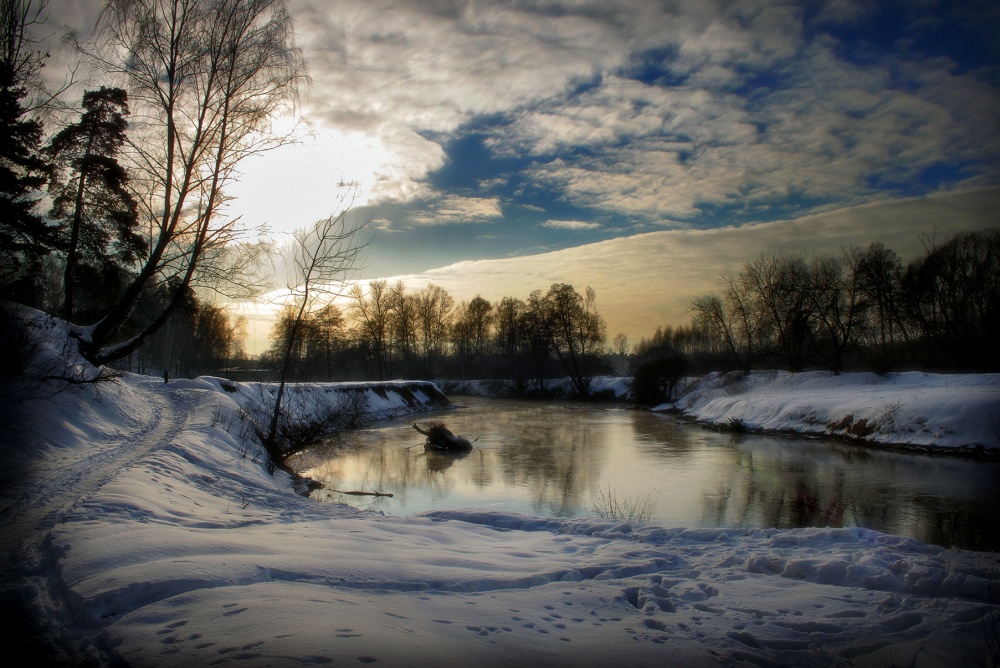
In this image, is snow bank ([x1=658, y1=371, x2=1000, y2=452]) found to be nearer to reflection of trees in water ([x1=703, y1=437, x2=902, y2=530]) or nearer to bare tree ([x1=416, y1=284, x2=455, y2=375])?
reflection of trees in water ([x1=703, y1=437, x2=902, y2=530])

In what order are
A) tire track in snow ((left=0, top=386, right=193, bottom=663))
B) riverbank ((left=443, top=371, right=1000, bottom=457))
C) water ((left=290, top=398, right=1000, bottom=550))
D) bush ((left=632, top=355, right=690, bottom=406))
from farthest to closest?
1. bush ((left=632, top=355, right=690, bottom=406))
2. riverbank ((left=443, top=371, right=1000, bottom=457))
3. water ((left=290, top=398, right=1000, bottom=550))
4. tire track in snow ((left=0, top=386, right=193, bottom=663))

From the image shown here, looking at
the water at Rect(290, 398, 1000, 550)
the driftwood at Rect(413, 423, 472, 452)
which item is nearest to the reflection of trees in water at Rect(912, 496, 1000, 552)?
the water at Rect(290, 398, 1000, 550)

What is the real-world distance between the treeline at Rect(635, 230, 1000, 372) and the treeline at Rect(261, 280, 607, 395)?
13010mm

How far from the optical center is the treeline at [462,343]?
50.9m

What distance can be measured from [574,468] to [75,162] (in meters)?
16.4

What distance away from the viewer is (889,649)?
349 centimetres

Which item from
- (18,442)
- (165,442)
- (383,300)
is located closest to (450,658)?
(18,442)

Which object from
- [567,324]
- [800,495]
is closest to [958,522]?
[800,495]

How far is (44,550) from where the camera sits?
4062 millimetres

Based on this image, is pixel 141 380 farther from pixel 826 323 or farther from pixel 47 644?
pixel 826 323

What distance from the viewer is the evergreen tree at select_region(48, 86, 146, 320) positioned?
11828 millimetres

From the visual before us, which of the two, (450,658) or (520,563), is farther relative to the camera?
(520,563)

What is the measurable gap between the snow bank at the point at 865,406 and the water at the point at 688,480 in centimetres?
123

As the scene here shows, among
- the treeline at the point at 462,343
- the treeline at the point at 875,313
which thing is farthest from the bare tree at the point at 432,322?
the treeline at the point at 875,313
